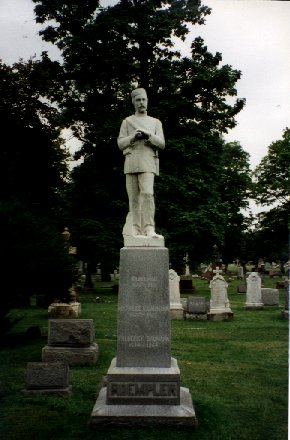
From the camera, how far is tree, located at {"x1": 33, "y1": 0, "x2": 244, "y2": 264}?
21.6 metres

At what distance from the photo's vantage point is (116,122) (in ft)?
70.6

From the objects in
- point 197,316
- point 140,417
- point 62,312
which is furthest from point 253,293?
point 140,417

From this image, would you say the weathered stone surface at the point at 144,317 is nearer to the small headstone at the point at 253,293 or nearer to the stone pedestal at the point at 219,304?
the stone pedestal at the point at 219,304

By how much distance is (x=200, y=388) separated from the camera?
7.94 metres

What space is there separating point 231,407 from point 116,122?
1647 centimetres

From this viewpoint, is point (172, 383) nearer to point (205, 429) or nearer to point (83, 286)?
point (205, 429)

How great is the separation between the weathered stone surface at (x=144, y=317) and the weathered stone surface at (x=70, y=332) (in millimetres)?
3324

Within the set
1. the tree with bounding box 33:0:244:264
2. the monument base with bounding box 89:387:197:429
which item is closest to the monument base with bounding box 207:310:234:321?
the tree with bounding box 33:0:244:264

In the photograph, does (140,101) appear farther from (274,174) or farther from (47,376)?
(274,174)

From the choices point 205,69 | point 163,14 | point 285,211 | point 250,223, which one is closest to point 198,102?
point 205,69

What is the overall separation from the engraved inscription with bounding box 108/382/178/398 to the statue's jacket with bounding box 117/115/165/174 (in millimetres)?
3065

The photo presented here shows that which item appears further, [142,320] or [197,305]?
[197,305]

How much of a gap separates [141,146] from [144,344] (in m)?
2.93

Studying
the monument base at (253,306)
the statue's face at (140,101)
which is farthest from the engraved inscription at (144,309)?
the monument base at (253,306)
